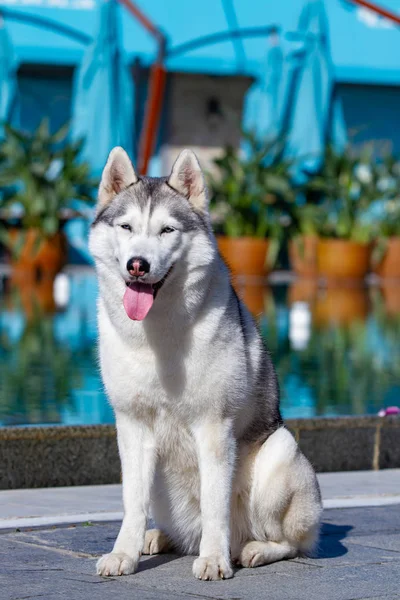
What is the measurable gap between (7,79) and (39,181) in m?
2.86

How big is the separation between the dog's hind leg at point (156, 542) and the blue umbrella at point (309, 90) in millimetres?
19792

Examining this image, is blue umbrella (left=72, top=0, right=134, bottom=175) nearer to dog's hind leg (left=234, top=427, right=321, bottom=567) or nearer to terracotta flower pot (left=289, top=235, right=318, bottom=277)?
terracotta flower pot (left=289, top=235, right=318, bottom=277)

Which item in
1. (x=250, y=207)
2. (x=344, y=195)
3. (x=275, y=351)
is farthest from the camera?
(x=344, y=195)

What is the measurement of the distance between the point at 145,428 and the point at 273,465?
18.1 inches

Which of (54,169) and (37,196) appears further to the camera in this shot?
(54,169)

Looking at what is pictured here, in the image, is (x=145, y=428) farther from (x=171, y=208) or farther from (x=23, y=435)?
(x=23, y=435)

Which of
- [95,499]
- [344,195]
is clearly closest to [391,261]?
[344,195]

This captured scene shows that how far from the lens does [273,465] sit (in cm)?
421

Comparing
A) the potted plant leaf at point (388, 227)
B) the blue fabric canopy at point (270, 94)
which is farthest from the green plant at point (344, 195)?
the blue fabric canopy at point (270, 94)

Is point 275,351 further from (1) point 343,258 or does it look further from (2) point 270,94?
(2) point 270,94

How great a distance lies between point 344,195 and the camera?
72.8 ft

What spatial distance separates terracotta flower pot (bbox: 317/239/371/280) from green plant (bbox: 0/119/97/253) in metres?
4.15

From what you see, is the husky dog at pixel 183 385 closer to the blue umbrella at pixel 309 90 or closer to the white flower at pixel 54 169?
the white flower at pixel 54 169

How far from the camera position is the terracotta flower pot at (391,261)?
881 inches
